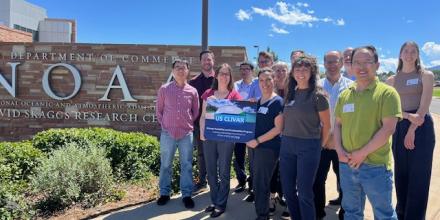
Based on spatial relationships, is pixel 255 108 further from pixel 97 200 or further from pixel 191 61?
pixel 191 61

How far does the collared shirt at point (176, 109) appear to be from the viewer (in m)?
4.98

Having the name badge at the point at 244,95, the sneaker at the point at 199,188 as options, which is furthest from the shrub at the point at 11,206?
the name badge at the point at 244,95

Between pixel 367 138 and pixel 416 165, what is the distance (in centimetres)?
106

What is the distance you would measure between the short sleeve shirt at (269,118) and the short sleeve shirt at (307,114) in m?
0.35

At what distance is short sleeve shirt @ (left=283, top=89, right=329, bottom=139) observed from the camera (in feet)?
12.0

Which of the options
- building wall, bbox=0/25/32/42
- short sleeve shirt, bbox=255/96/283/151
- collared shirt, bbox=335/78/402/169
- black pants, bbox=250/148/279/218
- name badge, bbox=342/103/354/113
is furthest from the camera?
building wall, bbox=0/25/32/42

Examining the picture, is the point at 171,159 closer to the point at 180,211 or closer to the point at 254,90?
the point at 180,211

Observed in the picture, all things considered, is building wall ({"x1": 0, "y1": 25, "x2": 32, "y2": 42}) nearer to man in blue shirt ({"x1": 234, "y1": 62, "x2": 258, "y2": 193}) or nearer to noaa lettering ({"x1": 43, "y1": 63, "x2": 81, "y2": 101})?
noaa lettering ({"x1": 43, "y1": 63, "x2": 81, "y2": 101})

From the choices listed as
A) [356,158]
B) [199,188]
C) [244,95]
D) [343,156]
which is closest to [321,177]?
[343,156]

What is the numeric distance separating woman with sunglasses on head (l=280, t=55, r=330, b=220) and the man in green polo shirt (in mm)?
373

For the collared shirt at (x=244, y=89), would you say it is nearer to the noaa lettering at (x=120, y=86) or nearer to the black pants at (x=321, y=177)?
the black pants at (x=321, y=177)

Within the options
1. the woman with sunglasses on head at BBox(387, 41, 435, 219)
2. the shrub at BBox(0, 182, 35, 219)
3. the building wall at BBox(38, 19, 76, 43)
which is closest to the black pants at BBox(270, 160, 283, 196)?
the woman with sunglasses on head at BBox(387, 41, 435, 219)

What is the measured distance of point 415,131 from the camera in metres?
3.83

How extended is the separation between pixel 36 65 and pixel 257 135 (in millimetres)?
6931
